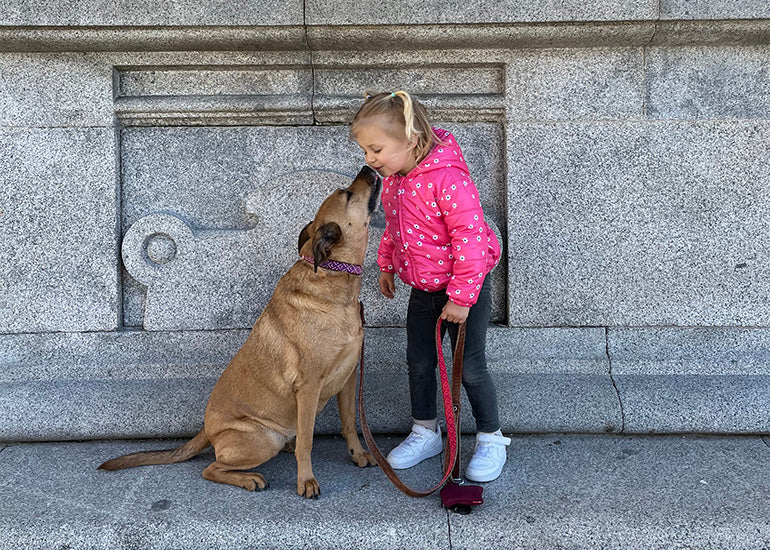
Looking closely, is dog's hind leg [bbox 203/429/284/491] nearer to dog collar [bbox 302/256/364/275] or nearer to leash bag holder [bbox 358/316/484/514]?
leash bag holder [bbox 358/316/484/514]

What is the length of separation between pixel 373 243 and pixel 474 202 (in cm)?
115

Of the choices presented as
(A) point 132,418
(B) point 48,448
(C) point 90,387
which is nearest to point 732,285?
(A) point 132,418

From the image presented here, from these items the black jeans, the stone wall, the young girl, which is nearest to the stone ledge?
the stone wall

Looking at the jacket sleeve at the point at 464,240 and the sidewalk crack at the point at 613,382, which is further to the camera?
the sidewalk crack at the point at 613,382

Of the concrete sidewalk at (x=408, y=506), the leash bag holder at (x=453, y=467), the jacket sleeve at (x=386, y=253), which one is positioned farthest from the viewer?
the jacket sleeve at (x=386, y=253)

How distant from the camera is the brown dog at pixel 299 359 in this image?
3193 mm

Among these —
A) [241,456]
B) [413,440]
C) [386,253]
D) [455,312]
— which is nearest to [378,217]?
[386,253]

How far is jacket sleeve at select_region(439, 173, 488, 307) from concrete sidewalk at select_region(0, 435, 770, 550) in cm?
102

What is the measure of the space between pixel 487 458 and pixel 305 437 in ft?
3.11

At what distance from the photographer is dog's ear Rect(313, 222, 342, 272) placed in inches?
120

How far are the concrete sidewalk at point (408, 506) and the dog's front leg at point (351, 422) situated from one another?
3.2 inches

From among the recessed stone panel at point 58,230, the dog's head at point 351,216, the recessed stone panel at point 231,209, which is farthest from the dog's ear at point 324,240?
the recessed stone panel at point 58,230

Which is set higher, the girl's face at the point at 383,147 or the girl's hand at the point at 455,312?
the girl's face at the point at 383,147

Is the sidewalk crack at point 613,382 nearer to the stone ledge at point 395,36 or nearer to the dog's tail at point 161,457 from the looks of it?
the stone ledge at point 395,36
